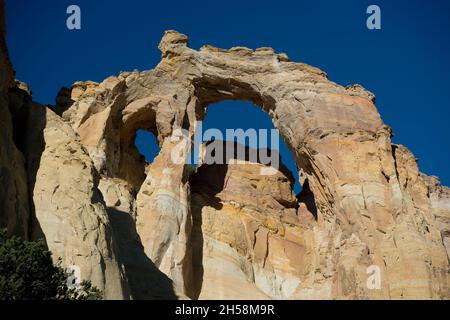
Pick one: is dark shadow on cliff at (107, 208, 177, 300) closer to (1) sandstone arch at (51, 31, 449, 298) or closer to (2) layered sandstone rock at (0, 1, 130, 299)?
(1) sandstone arch at (51, 31, 449, 298)

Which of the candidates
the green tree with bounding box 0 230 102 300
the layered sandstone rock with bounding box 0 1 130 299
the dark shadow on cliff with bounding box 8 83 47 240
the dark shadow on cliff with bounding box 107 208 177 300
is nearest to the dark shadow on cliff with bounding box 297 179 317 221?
the dark shadow on cliff with bounding box 107 208 177 300

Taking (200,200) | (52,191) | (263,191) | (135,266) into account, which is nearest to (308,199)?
(263,191)

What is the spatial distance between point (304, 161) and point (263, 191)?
3.89 m

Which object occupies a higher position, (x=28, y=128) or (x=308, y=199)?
(x=308, y=199)

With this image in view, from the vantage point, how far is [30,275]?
49.0 ft

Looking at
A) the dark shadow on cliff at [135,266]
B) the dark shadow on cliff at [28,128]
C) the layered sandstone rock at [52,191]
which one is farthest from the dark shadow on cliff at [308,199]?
the layered sandstone rock at [52,191]

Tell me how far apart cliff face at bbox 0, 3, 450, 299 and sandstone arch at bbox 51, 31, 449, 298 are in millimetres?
65

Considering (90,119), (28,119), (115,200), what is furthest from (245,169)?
(28,119)

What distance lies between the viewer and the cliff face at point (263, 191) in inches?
1233

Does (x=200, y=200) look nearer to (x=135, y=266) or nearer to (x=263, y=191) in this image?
(x=263, y=191)

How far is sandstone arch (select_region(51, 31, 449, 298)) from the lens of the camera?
3153 centimetres

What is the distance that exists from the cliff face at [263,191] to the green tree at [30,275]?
258 inches
